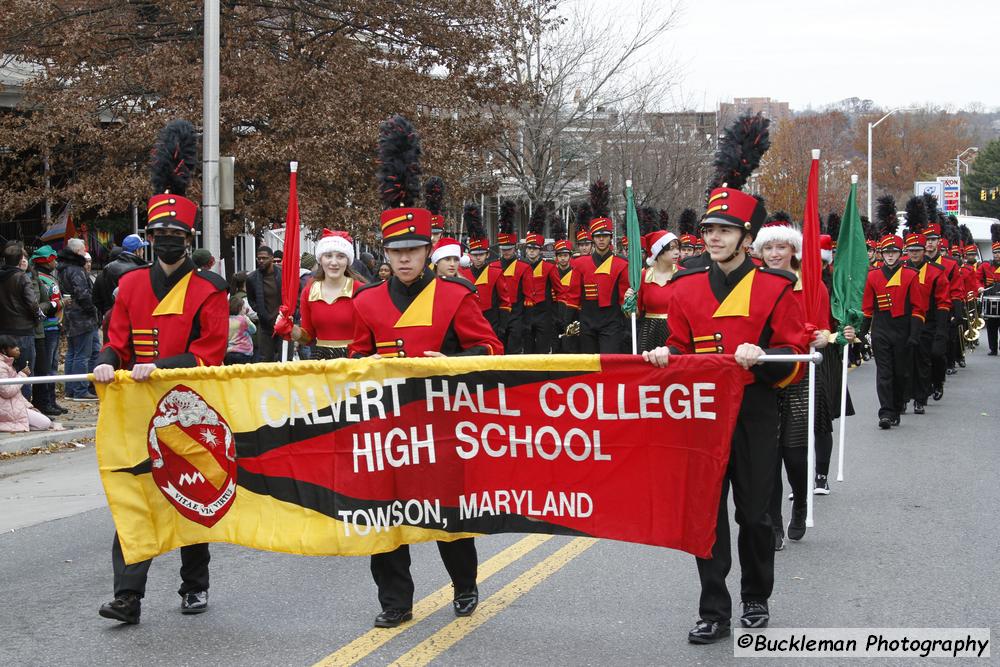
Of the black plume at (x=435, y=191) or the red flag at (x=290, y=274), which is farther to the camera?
the black plume at (x=435, y=191)

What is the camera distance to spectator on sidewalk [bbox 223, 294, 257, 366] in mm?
14719

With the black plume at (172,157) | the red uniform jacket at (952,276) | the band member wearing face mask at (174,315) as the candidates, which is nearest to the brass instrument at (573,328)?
the red uniform jacket at (952,276)

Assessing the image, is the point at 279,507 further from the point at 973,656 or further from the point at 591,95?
the point at 591,95

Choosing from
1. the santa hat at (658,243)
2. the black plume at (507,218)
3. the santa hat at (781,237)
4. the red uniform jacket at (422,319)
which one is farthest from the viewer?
the black plume at (507,218)

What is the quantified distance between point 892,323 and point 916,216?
2.23 meters

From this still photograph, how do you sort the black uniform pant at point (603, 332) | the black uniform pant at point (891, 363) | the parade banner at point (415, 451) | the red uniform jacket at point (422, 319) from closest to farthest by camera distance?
the parade banner at point (415, 451) → the red uniform jacket at point (422, 319) → the black uniform pant at point (891, 363) → the black uniform pant at point (603, 332)

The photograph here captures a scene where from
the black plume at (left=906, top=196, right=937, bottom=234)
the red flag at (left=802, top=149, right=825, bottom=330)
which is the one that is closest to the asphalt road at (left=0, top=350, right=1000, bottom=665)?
the red flag at (left=802, top=149, right=825, bottom=330)

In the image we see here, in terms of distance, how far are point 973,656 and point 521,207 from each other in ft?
119

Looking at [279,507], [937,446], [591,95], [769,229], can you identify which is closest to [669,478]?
[279,507]

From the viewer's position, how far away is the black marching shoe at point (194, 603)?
6066 mm

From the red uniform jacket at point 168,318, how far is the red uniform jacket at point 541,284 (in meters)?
11.1

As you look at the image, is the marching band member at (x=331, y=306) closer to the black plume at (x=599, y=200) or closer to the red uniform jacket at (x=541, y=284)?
the black plume at (x=599, y=200)

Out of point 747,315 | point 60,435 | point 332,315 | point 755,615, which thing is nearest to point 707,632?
point 755,615

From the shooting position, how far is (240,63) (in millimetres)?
19953
